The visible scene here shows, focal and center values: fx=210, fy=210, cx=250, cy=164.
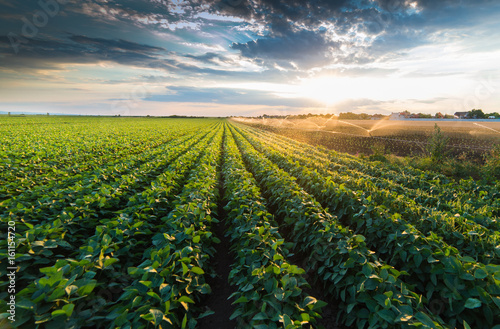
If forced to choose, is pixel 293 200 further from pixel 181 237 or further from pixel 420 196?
pixel 420 196

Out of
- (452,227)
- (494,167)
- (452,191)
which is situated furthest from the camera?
(494,167)

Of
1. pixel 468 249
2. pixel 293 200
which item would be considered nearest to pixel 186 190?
pixel 293 200

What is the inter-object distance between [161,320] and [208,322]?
5.18 ft

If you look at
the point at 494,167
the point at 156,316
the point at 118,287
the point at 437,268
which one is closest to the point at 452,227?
the point at 437,268

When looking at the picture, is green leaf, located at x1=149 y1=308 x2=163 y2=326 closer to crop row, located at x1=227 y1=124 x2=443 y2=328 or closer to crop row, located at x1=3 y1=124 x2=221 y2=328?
crop row, located at x1=3 y1=124 x2=221 y2=328

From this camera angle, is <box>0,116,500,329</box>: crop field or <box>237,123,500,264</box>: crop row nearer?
<box>0,116,500,329</box>: crop field

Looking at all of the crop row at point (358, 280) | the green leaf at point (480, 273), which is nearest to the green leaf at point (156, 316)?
the crop row at point (358, 280)

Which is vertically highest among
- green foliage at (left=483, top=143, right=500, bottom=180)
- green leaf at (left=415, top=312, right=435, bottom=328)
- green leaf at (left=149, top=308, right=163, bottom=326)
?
green leaf at (left=149, top=308, right=163, bottom=326)

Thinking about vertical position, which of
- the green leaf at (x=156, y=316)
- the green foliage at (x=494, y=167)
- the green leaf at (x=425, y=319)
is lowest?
the green foliage at (x=494, y=167)

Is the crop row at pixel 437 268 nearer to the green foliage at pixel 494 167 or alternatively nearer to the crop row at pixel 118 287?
the crop row at pixel 118 287

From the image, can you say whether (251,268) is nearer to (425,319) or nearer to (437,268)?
(425,319)

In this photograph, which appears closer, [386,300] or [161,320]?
[161,320]

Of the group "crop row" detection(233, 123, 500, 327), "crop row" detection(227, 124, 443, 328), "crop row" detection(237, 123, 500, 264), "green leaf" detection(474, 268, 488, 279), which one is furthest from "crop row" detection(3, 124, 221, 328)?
"crop row" detection(237, 123, 500, 264)

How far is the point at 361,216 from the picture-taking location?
516 cm
